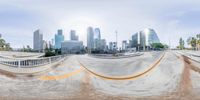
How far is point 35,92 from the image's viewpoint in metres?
24.0

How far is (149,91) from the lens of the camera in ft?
80.9

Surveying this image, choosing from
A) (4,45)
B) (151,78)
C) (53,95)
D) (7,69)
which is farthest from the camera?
(4,45)

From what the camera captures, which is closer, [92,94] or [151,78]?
[92,94]

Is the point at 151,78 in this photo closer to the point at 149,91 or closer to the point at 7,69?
the point at 149,91

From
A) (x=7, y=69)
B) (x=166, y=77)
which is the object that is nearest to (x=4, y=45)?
(x=7, y=69)

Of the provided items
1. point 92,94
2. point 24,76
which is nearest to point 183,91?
point 92,94

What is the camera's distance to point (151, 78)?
31.4 metres

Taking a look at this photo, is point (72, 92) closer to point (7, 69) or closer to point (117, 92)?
point (117, 92)

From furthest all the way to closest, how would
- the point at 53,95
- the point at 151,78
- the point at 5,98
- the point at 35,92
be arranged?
the point at 151,78
the point at 35,92
the point at 53,95
the point at 5,98

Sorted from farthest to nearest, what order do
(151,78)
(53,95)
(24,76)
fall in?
(24,76), (151,78), (53,95)

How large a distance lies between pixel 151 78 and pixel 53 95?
12.4 meters

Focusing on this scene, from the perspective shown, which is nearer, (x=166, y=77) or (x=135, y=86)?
(x=135, y=86)

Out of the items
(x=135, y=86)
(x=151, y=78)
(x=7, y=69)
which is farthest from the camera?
(x=7, y=69)

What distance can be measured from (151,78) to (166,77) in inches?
80.6
